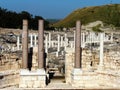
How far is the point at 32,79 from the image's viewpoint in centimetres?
2781

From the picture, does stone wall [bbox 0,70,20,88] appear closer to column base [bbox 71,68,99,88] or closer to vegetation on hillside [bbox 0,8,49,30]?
column base [bbox 71,68,99,88]

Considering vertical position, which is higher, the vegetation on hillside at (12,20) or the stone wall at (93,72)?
the vegetation on hillside at (12,20)

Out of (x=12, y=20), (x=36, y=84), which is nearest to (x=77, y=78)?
(x=36, y=84)

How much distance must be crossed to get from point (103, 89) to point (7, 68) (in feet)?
23.0

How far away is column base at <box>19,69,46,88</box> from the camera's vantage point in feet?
91.0

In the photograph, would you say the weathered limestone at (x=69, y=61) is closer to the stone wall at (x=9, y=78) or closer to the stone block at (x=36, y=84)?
the stone block at (x=36, y=84)

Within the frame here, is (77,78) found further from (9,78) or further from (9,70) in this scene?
(9,70)

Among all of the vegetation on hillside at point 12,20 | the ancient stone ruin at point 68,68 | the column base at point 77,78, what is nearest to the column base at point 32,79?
the ancient stone ruin at point 68,68

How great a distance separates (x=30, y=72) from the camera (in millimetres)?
27828

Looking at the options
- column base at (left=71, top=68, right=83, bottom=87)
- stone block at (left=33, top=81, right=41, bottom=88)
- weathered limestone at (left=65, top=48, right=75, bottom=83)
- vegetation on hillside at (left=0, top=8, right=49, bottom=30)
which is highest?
vegetation on hillside at (left=0, top=8, right=49, bottom=30)

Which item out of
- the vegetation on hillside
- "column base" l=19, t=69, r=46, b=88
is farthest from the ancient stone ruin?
the vegetation on hillside

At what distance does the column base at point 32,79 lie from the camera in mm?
27734

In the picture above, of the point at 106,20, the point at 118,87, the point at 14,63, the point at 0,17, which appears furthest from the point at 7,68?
the point at 106,20

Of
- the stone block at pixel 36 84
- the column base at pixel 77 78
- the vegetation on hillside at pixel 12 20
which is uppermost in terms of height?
the vegetation on hillside at pixel 12 20
